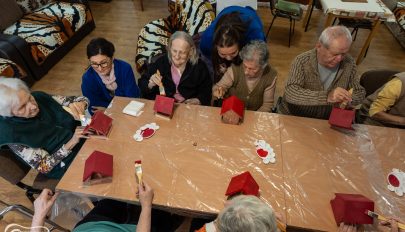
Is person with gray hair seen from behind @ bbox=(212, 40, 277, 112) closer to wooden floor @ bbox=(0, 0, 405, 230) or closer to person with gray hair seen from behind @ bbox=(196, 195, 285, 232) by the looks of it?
person with gray hair seen from behind @ bbox=(196, 195, 285, 232)

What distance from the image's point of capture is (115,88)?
2.33 meters

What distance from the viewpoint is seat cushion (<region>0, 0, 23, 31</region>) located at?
3.57 meters

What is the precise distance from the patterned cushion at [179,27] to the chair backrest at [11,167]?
1872 millimetres

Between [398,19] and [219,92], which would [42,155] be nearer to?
[219,92]

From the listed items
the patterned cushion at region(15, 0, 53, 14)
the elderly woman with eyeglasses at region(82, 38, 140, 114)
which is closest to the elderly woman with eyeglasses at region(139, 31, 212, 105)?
the elderly woman with eyeglasses at region(82, 38, 140, 114)

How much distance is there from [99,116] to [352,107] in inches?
65.5

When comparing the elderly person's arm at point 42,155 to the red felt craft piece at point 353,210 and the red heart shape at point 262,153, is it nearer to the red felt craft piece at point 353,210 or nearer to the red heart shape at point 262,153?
the red heart shape at point 262,153

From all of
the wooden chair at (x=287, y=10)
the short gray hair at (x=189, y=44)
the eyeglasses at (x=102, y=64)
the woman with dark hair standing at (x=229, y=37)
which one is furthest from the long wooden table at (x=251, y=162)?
the wooden chair at (x=287, y=10)

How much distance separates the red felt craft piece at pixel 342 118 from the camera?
5.49 ft

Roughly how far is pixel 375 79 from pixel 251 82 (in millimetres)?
1006

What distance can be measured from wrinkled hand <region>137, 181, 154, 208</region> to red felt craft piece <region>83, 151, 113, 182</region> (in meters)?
0.21

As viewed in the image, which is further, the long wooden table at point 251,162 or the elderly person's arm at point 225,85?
the elderly person's arm at point 225,85

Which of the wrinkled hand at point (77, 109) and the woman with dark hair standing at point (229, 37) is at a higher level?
the woman with dark hair standing at point (229, 37)

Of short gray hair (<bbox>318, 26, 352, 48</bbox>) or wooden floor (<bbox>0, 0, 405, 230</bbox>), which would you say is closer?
short gray hair (<bbox>318, 26, 352, 48</bbox>)
